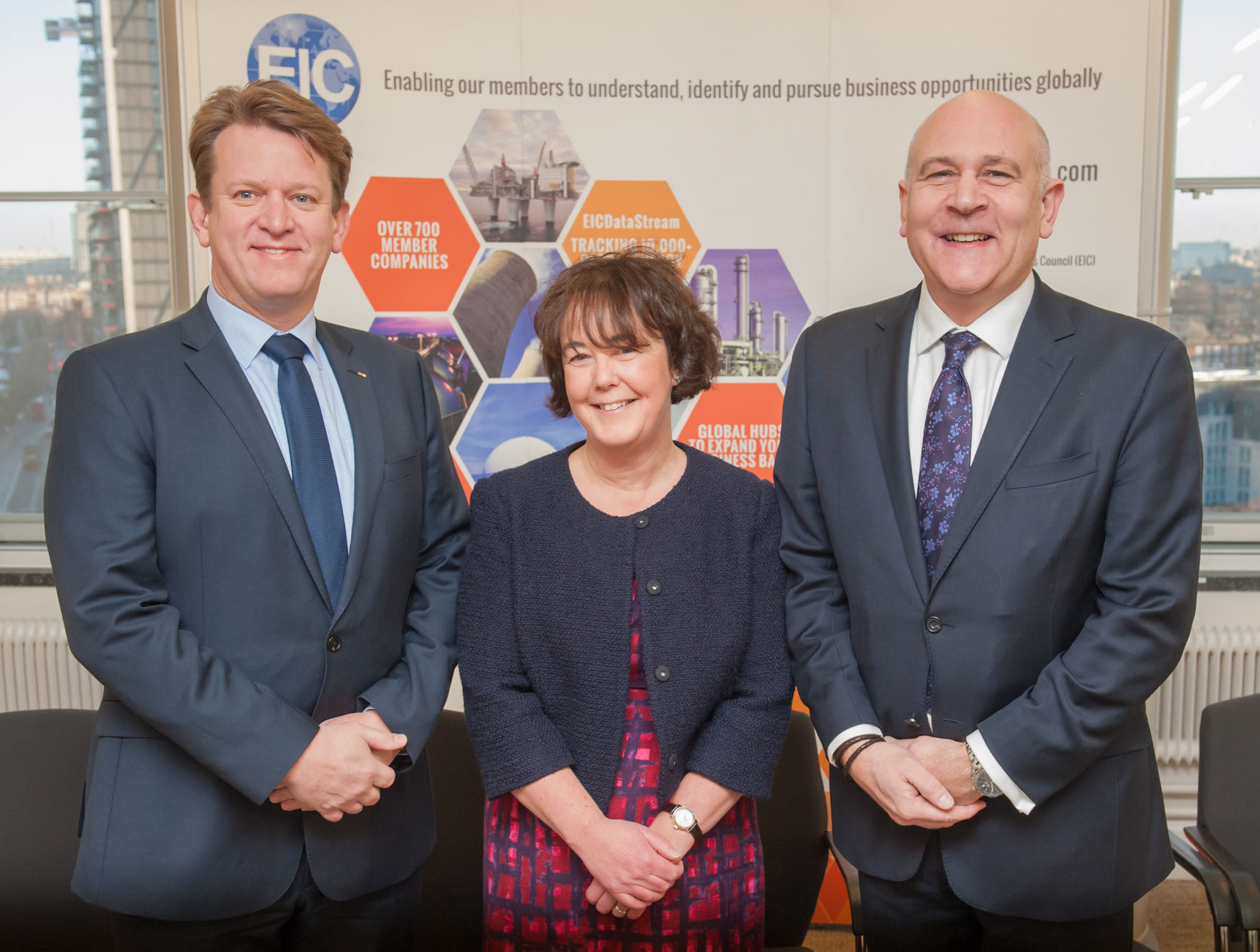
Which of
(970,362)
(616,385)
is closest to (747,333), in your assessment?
(970,362)

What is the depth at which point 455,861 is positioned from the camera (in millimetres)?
2250

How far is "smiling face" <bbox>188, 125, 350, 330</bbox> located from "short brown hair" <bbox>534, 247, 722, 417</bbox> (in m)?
0.40

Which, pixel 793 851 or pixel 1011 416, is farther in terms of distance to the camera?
pixel 793 851

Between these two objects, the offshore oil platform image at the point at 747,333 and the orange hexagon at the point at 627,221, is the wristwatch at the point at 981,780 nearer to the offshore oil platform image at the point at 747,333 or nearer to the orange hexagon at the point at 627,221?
the offshore oil platform image at the point at 747,333

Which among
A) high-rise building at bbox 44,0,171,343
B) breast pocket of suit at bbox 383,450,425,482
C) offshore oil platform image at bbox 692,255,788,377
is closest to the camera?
breast pocket of suit at bbox 383,450,425,482

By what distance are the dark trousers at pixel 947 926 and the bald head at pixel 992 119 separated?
1.13 meters

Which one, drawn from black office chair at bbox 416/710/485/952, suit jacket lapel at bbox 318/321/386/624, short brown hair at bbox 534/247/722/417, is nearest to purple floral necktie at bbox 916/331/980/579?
short brown hair at bbox 534/247/722/417

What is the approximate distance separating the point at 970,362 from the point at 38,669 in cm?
323

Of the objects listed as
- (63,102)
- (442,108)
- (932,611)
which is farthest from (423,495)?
(63,102)

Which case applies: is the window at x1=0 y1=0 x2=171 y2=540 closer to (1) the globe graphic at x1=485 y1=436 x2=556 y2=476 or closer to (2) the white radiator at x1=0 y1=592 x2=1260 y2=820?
(2) the white radiator at x1=0 y1=592 x2=1260 y2=820

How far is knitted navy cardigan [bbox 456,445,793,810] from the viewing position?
1598mm

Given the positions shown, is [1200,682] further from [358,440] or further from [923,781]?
[358,440]

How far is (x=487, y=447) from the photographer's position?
290cm

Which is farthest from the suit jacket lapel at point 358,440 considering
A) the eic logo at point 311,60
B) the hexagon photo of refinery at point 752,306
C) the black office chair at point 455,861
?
the hexagon photo of refinery at point 752,306
